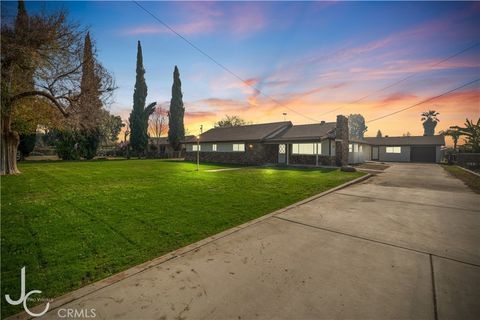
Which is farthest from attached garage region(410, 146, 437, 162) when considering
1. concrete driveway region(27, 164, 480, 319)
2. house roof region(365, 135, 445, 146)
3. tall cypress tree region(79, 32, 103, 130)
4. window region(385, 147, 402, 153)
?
tall cypress tree region(79, 32, 103, 130)

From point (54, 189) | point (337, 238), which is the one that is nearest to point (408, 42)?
point (337, 238)

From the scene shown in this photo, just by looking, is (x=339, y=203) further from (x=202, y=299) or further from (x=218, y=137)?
(x=218, y=137)

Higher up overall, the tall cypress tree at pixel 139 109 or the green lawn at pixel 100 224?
the tall cypress tree at pixel 139 109

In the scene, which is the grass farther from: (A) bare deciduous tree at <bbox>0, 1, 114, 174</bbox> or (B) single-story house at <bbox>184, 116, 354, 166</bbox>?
→ (A) bare deciduous tree at <bbox>0, 1, 114, 174</bbox>

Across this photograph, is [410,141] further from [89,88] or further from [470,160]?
[89,88]

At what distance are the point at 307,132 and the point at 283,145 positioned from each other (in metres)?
3.00

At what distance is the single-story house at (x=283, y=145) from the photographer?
883 inches

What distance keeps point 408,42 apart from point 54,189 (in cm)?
2171

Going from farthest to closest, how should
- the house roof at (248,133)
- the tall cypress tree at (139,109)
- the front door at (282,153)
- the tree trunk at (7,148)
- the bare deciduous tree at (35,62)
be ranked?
the tall cypress tree at (139,109) → the house roof at (248,133) → the front door at (282,153) → the tree trunk at (7,148) → the bare deciduous tree at (35,62)

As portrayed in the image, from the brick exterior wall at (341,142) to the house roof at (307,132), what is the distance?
2.11 feet

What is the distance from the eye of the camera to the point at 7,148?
1453 centimetres

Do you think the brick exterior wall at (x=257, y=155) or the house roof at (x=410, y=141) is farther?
the house roof at (x=410, y=141)

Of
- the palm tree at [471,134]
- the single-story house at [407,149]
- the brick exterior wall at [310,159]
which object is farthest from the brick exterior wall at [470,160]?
the brick exterior wall at [310,159]

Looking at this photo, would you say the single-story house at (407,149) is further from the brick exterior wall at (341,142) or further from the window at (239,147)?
the window at (239,147)
